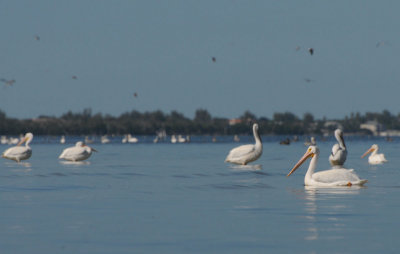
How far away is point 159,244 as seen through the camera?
11430mm

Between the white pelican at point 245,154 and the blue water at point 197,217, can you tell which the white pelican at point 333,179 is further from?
the white pelican at point 245,154

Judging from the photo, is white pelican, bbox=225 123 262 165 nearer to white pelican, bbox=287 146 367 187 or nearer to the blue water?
the blue water

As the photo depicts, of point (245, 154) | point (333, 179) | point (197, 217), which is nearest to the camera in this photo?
point (197, 217)

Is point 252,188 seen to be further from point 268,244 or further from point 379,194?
point 268,244

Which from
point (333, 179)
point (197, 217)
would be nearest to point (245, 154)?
point (333, 179)

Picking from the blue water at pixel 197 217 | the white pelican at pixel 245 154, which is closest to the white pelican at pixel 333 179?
the blue water at pixel 197 217

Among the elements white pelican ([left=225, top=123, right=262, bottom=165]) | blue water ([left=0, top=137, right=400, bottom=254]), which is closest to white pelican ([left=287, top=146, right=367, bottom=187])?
blue water ([left=0, top=137, right=400, bottom=254])

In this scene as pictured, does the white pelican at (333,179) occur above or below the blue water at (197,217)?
above

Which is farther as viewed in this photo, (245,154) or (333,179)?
(245,154)

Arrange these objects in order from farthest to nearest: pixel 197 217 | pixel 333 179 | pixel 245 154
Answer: pixel 245 154
pixel 333 179
pixel 197 217

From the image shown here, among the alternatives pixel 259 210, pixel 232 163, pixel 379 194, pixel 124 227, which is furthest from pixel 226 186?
pixel 232 163

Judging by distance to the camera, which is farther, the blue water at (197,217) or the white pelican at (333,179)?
the white pelican at (333,179)

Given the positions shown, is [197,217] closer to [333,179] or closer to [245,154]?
[333,179]

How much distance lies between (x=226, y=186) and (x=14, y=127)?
166 metres
